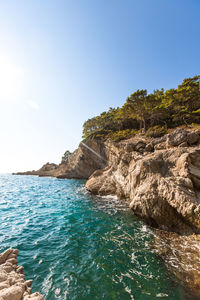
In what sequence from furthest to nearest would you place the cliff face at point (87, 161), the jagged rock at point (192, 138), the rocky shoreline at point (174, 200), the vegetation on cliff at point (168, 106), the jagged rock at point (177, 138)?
1. the cliff face at point (87, 161)
2. the vegetation on cliff at point (168, 106)
3. the jagged rock at point (177, 138)
4. the jagged rock at point (192, 138)
5. the rocky shoreline at point (174, 200)

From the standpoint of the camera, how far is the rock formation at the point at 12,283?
3492 mm

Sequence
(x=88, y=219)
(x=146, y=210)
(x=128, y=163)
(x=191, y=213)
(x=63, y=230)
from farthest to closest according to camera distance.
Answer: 1. (x=128, y=163)
2. (x=88, y=219)
3. (x=146, y=210)
4. (x=63, y=230)
5. (x=191, y=213)

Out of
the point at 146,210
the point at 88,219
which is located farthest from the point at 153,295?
the point at 88,219

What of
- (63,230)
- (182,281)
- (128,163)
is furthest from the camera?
(128,163)

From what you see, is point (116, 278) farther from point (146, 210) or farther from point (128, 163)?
point (128, 163)

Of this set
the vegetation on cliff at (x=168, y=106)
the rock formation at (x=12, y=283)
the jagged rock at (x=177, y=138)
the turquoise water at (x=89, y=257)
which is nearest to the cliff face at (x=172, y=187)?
the jagged rock at (x=177, y=138)

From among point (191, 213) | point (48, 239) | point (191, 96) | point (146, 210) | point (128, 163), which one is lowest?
point (48, 239)

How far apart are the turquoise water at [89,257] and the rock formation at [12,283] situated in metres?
0.61

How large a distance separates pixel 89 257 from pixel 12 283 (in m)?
3.55

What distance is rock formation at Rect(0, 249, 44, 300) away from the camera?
137 inches

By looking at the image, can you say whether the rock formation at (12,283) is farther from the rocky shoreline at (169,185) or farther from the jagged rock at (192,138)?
the jagged rock at (192,138)

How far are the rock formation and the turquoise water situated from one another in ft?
2.02

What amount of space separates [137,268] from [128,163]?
42.3 feet

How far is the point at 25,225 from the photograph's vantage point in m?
9.86
